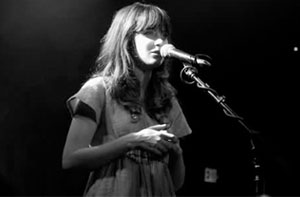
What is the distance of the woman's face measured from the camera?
163 centimetres

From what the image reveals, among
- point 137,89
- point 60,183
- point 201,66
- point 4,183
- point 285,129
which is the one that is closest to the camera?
point 201,66

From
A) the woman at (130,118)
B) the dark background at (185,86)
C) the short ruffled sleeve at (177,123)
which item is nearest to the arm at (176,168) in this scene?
the woman at (130,118)

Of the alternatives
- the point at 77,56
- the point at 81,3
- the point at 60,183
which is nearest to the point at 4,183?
the point at 60,183

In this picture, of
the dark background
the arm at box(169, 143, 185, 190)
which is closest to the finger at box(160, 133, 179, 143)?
the arm at box(169, 143, 185, 190)

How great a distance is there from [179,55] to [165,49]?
3.8 inches

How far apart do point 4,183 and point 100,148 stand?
4.10ft

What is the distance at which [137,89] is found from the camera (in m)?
1.65

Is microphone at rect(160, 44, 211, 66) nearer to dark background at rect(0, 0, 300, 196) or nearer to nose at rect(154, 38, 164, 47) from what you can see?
nose at rect(154, 38, 164, 47)

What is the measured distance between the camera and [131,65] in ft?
5.47

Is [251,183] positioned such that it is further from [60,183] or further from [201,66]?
[201,66]

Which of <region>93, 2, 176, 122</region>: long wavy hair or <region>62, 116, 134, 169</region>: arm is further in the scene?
<region>93, 2, 176, 122</region>: long wavy hair

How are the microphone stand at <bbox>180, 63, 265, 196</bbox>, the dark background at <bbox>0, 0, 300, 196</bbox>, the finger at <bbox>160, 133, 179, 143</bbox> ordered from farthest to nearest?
the dark background at <bbox>0, 0, 300, 196</bbox>, the finger at <bbox>160, 133, 179, 143</bbox>, the microphone stand at <bbox>180, 63, 265, 196</bbox>

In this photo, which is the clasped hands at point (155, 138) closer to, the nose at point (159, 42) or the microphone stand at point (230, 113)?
the microphone stand at point (230, 113)

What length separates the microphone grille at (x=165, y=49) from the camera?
154cm
